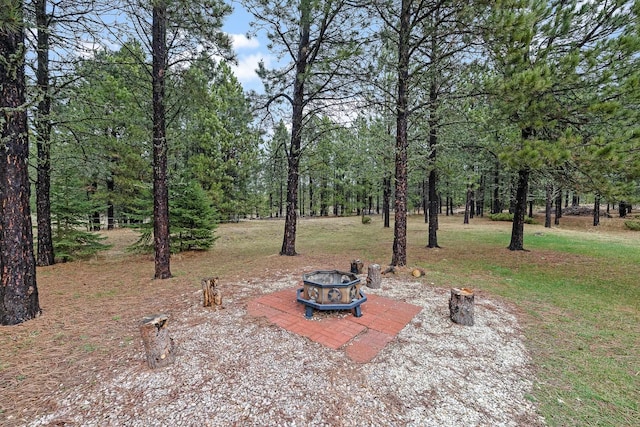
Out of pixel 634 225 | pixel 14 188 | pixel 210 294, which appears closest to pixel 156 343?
pixel 210 294

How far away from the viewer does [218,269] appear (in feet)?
23.4

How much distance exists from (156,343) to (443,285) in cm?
520

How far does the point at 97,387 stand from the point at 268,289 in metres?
3.04

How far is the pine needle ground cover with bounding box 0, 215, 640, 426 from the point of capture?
8.09 feet

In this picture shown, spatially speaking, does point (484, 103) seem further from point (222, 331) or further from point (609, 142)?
point (222, 331)

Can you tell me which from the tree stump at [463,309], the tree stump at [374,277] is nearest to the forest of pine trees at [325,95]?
A: the tree stump at [374,277]

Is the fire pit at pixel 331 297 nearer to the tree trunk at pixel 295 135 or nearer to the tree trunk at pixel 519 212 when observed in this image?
the tree trunk at pixel 295 135

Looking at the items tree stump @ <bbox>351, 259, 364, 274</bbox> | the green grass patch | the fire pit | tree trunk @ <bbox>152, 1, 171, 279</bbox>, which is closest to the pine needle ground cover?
tree trunk @ <bbox>152, 1, 171, 279</bbox>

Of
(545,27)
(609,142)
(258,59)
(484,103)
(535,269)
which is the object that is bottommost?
(535,269)

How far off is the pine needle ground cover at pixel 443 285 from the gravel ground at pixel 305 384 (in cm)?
26

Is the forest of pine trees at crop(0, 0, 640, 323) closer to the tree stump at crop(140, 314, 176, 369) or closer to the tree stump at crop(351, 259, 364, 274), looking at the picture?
the tree stump at crop(351, 259, 364, 274)

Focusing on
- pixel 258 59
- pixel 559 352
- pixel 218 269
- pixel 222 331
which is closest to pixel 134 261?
pixel 218 269

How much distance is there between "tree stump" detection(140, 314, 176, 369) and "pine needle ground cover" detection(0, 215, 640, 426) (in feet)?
1.30

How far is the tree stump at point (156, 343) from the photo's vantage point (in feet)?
8.81
